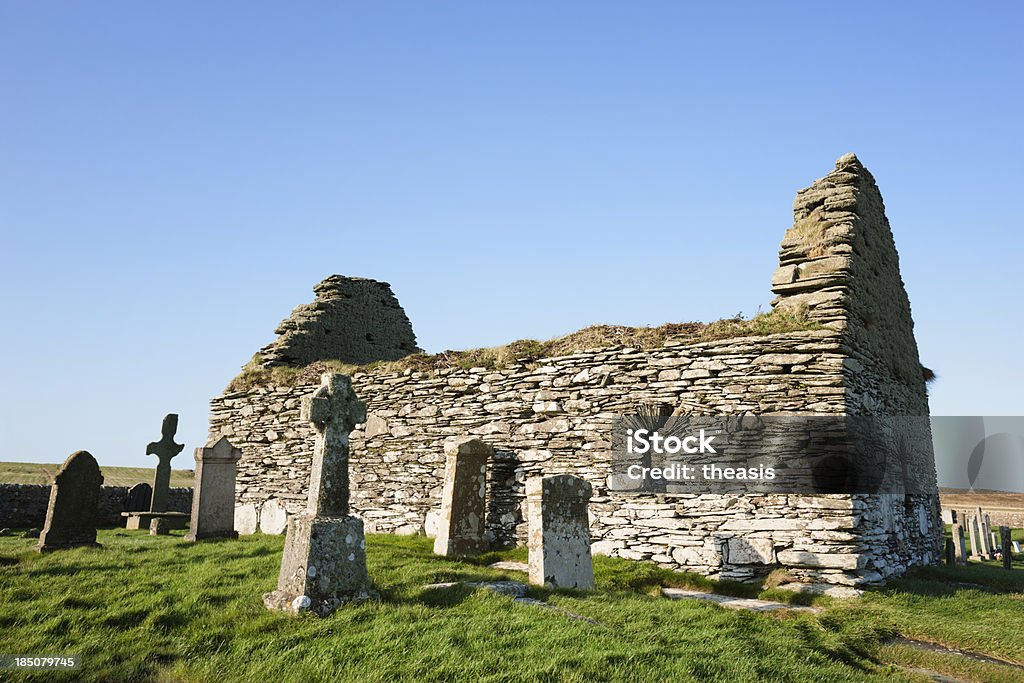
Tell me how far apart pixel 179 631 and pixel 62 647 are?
3.03ft

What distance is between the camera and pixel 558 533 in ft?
28.8

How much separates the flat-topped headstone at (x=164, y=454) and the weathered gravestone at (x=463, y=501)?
9.69 meters

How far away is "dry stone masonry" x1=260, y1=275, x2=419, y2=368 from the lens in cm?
1766

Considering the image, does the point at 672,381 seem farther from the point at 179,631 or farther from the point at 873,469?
the point at 179,631

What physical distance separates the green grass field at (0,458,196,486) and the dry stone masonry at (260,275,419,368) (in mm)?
14140

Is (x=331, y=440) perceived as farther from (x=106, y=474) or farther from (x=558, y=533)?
(x=106, y=474)

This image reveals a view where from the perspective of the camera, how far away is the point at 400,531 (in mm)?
13547

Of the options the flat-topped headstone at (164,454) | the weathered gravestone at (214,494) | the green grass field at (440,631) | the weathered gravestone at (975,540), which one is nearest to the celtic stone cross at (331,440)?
the green grass field at (440,631)

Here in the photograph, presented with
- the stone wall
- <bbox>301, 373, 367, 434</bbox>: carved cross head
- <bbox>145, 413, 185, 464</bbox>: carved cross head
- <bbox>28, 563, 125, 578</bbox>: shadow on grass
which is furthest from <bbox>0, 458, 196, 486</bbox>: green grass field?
<bbox>301, 373, 367, 434</bbox>: carved cross head

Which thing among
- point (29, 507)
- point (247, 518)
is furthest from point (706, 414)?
point (29, 507)

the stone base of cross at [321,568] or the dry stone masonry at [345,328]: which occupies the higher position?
the dry stone masonry at [345,328]

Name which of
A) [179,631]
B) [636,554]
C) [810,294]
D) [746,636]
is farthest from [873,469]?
[179,631]

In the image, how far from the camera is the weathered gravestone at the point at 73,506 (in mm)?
9891

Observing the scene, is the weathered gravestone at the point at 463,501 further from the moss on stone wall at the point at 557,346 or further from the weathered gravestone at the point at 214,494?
the weathered gravestone at the point at 214,494
